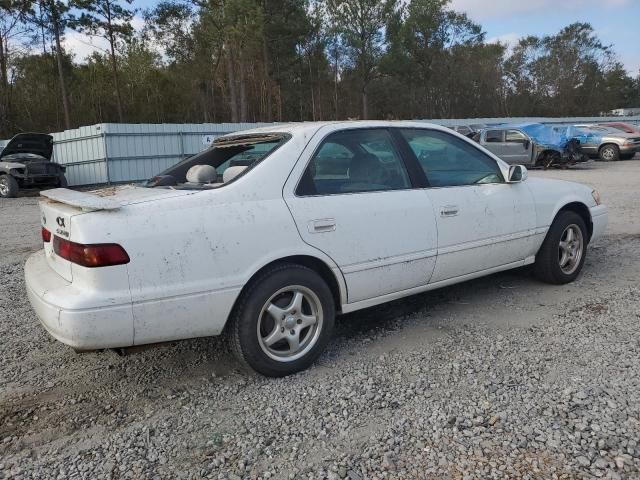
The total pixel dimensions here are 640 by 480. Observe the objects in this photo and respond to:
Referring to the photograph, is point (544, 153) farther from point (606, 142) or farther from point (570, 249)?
point (570, 249)

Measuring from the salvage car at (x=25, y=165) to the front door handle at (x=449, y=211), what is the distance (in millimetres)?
13673

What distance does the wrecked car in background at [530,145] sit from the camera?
1909 centimetres

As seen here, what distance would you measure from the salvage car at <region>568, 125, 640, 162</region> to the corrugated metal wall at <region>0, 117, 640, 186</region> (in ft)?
50.9

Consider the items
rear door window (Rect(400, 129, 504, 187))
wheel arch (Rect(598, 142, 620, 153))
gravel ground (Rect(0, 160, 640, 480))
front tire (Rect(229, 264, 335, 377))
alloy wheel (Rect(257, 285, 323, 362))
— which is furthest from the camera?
wheel arch (Rect(598, 142, 620, 153))

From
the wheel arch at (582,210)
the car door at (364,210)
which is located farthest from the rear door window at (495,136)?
the car door at (364,210)

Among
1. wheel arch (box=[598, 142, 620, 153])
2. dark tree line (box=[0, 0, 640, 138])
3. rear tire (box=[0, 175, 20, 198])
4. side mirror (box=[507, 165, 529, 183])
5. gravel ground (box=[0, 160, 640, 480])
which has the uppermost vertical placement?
dark tree line (box=[0, 0, 640, 138])

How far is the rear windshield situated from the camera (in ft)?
11.0

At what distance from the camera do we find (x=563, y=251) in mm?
4883

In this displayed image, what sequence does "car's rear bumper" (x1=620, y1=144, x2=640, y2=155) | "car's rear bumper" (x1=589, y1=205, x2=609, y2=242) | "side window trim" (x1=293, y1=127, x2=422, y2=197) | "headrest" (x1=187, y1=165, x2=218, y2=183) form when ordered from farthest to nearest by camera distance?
"car's rear bumper" (x1=620, y1=144, x2=640, y2=155) → "car's rear bumper" (x1=589, y1=205, x2=609, y2=242) → "headrest" (x1=187, y1=165, x2=218, y2=183) → "side window trim" (x1=293, y1=127, x2=422, y2=197)

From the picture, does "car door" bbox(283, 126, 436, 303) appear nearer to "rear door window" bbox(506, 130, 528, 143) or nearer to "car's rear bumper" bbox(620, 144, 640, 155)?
"rear door window" bbox(506, 130, 528, 143)

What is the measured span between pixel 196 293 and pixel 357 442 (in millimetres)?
1103

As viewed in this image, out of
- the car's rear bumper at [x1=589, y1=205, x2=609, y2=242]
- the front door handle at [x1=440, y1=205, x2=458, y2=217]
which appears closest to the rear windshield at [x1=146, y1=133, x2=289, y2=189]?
the front door handle at [x1=440, y1=205, x2=458, y2=217]

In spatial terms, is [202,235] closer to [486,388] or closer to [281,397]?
[281,397]

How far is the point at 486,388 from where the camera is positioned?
118 inches
